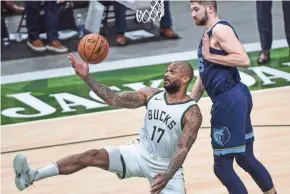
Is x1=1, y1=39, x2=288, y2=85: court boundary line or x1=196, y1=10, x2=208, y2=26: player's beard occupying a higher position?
x1=196, y1=10, x2=208, y2=26: player's beard

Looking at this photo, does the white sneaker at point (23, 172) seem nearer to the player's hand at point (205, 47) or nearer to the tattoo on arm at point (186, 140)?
the tattoo on arm at point (186, 140)

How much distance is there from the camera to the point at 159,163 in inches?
257

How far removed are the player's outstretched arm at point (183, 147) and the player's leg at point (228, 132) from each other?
0.34 meters

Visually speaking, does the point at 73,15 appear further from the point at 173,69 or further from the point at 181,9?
the point at 173,69

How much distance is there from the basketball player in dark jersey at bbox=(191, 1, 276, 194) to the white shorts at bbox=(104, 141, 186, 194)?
427mm

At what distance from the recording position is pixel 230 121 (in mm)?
6652

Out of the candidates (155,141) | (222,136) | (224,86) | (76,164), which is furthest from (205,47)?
(76,164)

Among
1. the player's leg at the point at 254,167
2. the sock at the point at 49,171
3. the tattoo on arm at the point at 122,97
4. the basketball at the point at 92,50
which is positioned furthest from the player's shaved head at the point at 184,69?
the sock at the point at 49,171

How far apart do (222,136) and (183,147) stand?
0.53 m

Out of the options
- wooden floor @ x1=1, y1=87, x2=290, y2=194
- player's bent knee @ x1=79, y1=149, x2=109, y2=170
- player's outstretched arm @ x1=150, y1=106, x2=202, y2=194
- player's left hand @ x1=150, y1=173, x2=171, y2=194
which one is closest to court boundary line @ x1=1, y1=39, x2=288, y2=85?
wooden floor @ x1=1, y1=87, x2=290, y2=194

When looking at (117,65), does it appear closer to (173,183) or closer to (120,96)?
(120,96)

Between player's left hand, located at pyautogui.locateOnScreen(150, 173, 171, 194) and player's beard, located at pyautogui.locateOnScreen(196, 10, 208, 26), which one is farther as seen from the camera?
player's beard, located at pyautogui.locateOnScreen(196, 10, 208, 26)

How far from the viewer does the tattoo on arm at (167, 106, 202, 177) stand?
20.5 feet

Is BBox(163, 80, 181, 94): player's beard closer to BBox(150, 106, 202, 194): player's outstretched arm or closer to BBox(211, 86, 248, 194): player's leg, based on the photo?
BBox(150, 106, 202, 194): player's outstretched arm
